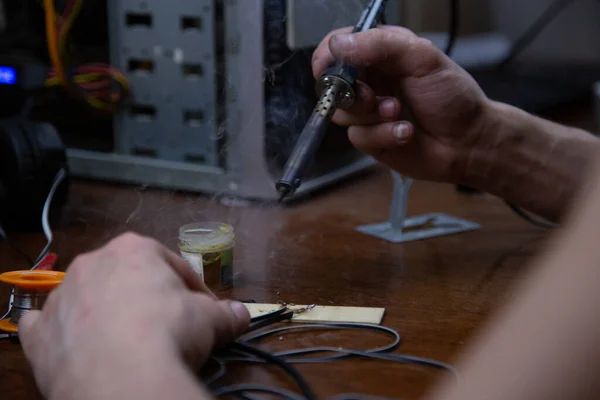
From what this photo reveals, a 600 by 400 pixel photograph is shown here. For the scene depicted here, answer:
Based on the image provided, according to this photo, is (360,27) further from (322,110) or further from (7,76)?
(7,76)

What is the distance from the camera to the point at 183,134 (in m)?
1.16

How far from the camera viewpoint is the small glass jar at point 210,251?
0.77 m

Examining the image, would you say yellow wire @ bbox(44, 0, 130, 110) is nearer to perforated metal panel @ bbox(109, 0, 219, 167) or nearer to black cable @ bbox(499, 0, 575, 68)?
perforated metal panel @ bbox(109, 0, 219, 167)

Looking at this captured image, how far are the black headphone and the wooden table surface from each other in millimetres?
30

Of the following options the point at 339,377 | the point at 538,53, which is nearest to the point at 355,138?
the point at 339,377

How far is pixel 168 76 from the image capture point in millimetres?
1150

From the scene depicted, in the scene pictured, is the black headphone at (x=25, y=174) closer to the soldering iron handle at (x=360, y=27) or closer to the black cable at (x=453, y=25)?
the soldering iron handle at (x=360, y=27)

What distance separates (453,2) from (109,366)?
105 centimetres

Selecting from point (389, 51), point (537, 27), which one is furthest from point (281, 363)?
point (537, 27)

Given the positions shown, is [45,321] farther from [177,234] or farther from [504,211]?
[504,211]

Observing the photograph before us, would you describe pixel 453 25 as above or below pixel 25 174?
above

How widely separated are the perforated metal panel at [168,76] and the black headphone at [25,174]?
0.66 ft

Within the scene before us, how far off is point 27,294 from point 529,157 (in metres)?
0.63

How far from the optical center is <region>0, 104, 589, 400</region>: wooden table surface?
0.62m
